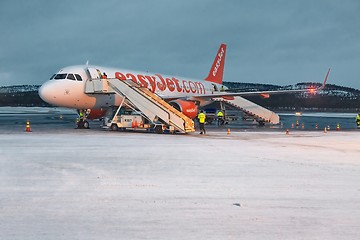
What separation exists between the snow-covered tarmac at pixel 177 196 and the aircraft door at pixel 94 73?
1550cm

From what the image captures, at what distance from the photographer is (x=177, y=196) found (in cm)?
812

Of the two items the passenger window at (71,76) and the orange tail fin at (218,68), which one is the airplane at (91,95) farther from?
the orange tail fin at (218,68)

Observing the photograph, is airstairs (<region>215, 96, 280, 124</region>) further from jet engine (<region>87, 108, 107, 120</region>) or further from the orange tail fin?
jet engine (<region>87, 108, 107, 120</region>)

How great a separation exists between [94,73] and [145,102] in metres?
4.77

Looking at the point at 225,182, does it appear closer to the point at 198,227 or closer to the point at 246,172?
the point at 246,172

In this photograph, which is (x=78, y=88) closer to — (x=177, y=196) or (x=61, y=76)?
(x=61, y=76)

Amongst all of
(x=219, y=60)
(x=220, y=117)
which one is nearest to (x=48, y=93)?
(x=220, y=117)

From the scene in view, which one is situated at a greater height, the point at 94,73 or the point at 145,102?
the point at 94,73

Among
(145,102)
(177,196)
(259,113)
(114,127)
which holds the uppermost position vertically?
(145,102)

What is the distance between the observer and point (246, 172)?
1102cm

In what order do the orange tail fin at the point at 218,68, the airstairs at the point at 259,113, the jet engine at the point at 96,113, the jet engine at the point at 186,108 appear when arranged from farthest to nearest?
the orange tail fin at the point at 218,68 < the airstairs at the point at 259,113 < the jet engine at the point at 96,113 < the jet engine at the point at 186,108

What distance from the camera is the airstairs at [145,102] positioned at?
2602 centimetres

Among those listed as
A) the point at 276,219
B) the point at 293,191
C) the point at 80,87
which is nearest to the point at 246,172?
the point at 293,191

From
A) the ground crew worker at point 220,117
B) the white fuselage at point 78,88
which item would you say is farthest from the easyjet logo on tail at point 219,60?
the white fuselage at point 78,88
